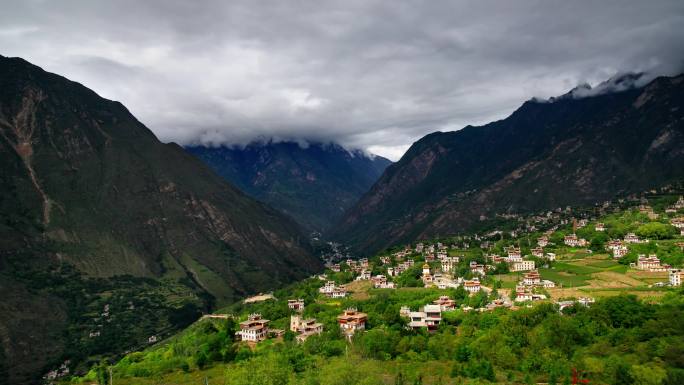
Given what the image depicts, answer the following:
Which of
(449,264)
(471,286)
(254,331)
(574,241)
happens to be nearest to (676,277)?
(471,286)

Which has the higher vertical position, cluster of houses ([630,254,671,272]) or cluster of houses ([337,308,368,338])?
cluster of houses ([630,254,671,272])

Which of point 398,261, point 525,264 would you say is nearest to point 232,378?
point 525,264

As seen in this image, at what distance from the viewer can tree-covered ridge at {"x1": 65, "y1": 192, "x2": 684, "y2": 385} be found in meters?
54.6

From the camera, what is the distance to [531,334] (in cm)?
6275

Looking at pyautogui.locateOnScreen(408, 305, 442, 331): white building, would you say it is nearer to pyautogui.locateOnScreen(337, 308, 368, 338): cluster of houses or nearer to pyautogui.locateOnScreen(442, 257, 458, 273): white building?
pyautogui.locateOnScreen(337, 308, 368, 338): cluster of houses

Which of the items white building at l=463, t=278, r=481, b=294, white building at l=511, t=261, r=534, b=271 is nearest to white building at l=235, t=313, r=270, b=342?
white building at l=463, t=278, r=481, b=294

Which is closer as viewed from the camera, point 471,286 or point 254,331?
point 254,331

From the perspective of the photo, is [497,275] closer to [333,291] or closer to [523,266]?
[523,266]

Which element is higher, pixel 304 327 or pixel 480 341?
pixel 304 327

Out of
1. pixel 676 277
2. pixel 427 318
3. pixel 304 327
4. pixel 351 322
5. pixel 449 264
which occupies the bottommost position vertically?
pixel 304 327

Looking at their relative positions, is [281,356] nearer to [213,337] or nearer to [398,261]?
[213,337]

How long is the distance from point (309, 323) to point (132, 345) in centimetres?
7297

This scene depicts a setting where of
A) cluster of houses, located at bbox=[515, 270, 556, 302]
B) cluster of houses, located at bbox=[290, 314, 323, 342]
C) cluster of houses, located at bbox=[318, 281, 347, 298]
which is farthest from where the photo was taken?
cluster of houses, located at bbox=[318, 281, 347, 298]

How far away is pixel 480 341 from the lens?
64.1 meters
